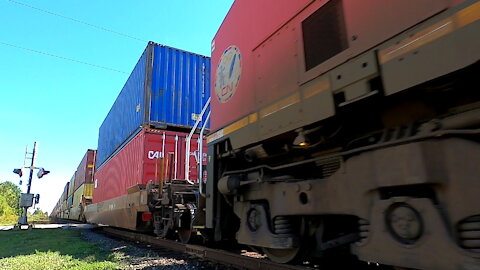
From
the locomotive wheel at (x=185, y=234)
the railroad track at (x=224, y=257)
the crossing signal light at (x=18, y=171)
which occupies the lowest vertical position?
the railroad track at (x=224, y=257)

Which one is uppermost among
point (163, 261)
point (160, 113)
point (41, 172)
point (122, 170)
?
point (160, 113)

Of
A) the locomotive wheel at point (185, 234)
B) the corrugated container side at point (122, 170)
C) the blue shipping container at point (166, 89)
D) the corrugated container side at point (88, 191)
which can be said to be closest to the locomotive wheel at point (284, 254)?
the locomotive wheel at point (185, 234)

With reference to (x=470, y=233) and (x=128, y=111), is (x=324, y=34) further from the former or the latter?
(x=128, y=111)

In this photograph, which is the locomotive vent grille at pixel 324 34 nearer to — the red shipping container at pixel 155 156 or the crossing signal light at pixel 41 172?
the red shipping container at pixel 155 156

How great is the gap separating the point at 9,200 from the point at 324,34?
94.4m

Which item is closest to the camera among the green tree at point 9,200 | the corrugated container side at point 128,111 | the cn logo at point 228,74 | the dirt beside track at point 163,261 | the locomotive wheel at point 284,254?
the locomotive wheel at point 284,254

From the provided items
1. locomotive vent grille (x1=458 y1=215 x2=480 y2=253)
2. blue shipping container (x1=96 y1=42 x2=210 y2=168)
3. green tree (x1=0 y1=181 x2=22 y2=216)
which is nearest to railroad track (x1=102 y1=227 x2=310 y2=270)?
locomotive vent grille (x1=458 y1=215 x2=480 y2=253)

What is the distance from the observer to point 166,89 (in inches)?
375

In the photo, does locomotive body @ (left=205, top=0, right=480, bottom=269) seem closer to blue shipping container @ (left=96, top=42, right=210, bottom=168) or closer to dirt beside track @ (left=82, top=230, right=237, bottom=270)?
dirt beside track @ (left=82, top=230, right=237, bottom=270)

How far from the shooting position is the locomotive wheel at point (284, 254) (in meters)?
3.04

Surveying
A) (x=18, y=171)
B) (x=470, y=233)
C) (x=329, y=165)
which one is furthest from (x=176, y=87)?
(x=18, y=171)

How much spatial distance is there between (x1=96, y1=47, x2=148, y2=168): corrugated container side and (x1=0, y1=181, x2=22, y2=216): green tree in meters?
27.5

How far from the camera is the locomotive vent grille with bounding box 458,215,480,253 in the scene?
64.0 inches

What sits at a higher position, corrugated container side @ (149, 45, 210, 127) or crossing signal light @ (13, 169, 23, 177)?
corrugated container side @ (149, 45, 210, 127)
